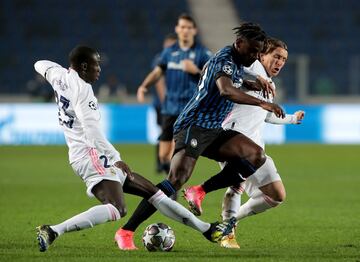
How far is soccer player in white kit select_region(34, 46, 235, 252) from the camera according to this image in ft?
23.6

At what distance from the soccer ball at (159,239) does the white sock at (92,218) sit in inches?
18.6

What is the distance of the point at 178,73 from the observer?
1233cm

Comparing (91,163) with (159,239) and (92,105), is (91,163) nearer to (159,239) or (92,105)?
(92,105)

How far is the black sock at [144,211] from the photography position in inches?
310

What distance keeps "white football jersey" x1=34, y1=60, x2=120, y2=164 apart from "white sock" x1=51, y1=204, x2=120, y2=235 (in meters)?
0.39

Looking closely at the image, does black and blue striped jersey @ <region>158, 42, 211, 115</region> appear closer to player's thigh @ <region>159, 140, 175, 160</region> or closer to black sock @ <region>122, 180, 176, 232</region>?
player's thigh @ <region>159, 140, 175, 160</region>

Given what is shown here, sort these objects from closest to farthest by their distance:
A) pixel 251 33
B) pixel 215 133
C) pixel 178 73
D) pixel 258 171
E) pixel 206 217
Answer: pixel 251 33, pixel 215 133, pixel 258 171, pixel 206 217, pixel 178 73

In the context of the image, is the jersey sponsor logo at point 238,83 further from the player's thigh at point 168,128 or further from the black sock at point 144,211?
the player's thigh at point 168,128

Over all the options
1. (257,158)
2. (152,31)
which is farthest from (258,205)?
(152,31)

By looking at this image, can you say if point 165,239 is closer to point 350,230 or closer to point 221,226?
point 221,226

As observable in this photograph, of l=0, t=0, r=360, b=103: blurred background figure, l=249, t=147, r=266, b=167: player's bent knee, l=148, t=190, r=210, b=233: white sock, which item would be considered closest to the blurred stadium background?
l=0, t=0, r=360, b=103: blurred background figure

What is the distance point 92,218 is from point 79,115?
818mm

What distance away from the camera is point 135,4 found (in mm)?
33312

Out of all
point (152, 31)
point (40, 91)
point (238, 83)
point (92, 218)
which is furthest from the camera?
point (152, 31)
